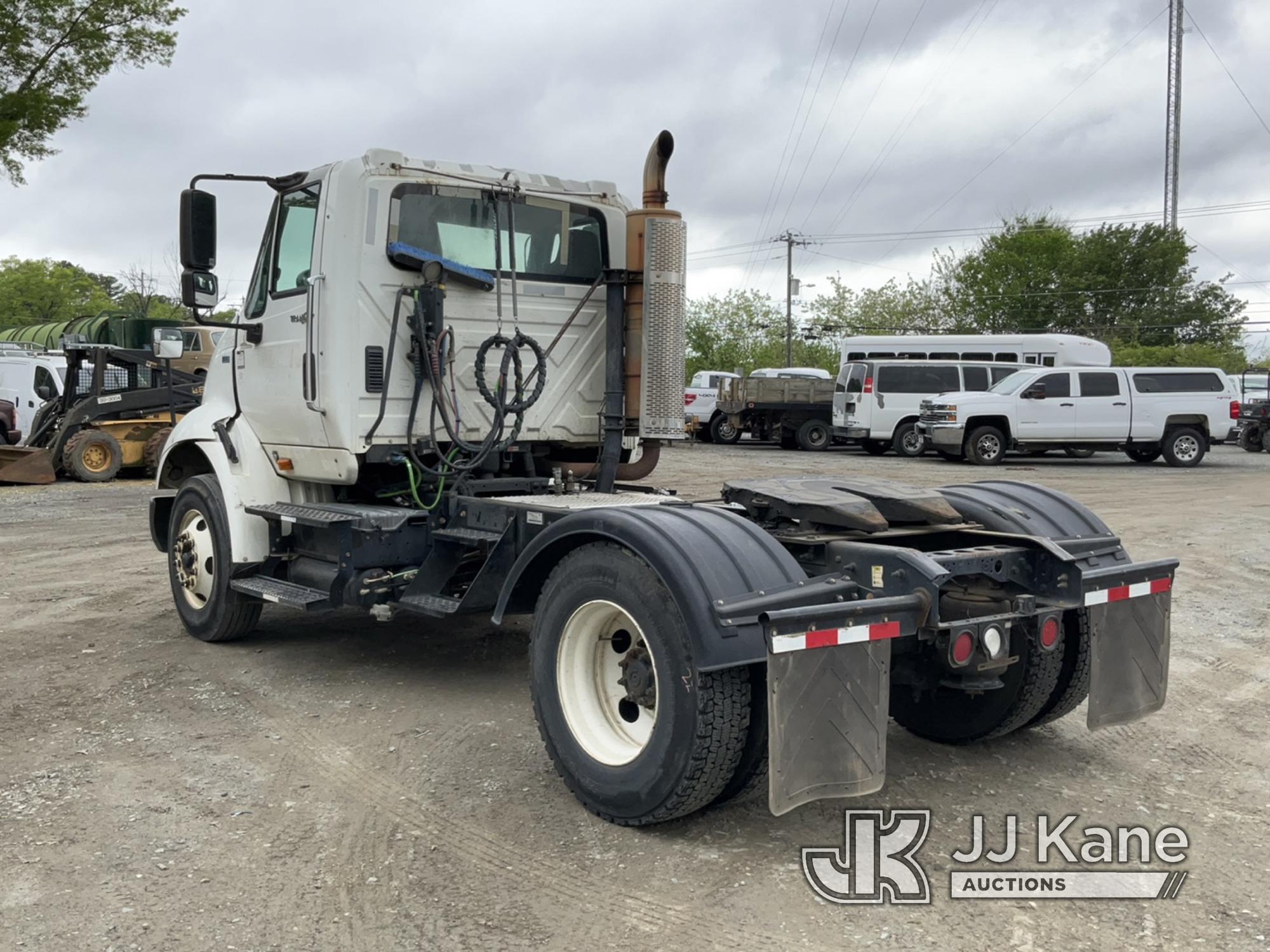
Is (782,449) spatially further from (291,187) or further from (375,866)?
(375,866)

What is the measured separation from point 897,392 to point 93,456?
16151mm

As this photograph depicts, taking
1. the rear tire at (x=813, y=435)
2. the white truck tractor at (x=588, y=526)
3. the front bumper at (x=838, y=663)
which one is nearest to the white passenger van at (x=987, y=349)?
→ the rear tire at (x=813, y=435)

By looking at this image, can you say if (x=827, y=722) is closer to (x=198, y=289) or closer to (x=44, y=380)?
(x=198, y=289)

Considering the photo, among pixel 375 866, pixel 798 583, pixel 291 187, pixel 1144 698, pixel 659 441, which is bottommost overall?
pixel 375 866

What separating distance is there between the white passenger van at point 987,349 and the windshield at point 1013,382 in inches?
232

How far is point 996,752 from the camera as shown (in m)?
5.02

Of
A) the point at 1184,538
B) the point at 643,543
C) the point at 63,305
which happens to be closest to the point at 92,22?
the point at 1184,538

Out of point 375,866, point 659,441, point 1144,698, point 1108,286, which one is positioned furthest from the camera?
point 1108,286

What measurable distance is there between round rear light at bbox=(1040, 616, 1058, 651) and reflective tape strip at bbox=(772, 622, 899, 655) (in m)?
0.75

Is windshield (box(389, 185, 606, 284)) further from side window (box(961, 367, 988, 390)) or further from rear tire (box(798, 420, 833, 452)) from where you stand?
rear tire (box(798, 420, 833, 452))

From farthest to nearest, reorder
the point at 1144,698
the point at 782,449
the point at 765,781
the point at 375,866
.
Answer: the point at 782,449
the point at 1144,698
the point at 765,781
the point at 375,866

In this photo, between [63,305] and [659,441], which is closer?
[659,441]

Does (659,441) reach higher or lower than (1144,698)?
higher

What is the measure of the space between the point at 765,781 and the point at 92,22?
70.2ft
